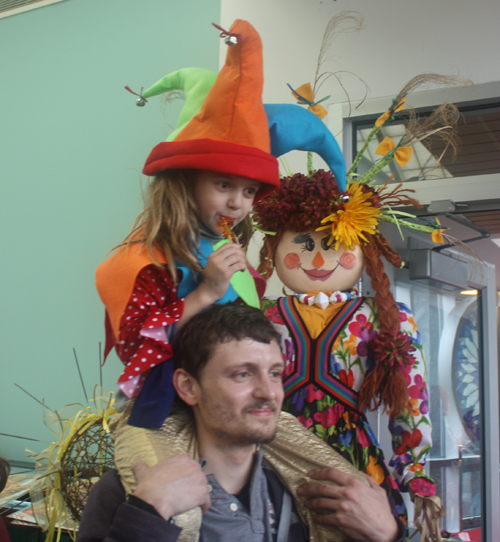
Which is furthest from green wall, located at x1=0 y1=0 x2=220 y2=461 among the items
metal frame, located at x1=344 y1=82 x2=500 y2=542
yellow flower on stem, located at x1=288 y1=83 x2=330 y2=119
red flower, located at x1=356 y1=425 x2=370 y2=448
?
red flower, located at x1=356 y1=425 x2=370 y2=448

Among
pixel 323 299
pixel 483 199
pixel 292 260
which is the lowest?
pixel 323 299

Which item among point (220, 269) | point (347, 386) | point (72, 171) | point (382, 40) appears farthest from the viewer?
point (72, 171)

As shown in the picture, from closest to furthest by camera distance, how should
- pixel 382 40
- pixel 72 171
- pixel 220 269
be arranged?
pixel 220 269, pixel 382 40, pixel 72 171

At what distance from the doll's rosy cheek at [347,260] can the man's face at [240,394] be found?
0.46 m

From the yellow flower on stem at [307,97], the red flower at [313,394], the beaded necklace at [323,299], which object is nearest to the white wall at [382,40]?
the yellow flower on stem at [307,97]

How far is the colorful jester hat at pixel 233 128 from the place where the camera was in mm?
943

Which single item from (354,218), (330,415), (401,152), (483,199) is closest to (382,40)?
(483,199)

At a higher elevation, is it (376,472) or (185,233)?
(185,233)

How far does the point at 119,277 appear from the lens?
0.93 m

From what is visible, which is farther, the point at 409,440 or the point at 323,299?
the point at 323,299

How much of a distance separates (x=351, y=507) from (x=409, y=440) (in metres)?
0.31

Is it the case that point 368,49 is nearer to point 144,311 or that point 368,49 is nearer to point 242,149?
point 242,149

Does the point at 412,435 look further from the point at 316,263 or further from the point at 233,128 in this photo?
the point at 233,128

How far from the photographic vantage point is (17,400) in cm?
217
